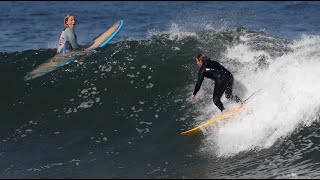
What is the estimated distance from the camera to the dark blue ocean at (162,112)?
9453mm

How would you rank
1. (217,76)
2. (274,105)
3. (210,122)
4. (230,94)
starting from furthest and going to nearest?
(274,105)
(230,94)
(217,76)
(210,122)

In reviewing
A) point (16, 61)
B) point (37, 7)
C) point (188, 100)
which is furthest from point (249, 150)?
Answer: point (37, 7)

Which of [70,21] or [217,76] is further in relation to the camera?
[70,21]

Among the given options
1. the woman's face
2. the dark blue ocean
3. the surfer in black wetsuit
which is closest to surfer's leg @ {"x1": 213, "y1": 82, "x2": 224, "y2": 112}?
the surfer in black wetsuit

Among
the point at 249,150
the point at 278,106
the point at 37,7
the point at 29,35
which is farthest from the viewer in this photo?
the point at 37,7

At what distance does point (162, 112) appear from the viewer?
38.3 feet

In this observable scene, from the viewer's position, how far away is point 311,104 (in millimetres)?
11180

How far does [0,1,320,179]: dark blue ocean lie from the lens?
31.0 feet

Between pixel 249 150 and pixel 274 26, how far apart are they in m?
14.0

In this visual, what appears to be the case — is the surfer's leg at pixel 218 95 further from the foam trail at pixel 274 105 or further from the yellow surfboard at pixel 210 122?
the foam trail at pixel 274 105

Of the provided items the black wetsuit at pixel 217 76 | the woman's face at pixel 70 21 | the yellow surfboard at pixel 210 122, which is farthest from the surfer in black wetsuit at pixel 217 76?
the woman's face at pixel 70 21

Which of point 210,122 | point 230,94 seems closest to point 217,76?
point 230,94

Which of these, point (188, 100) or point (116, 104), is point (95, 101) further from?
point (188, 100)

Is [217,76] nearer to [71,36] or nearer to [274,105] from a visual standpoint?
[274,105]
